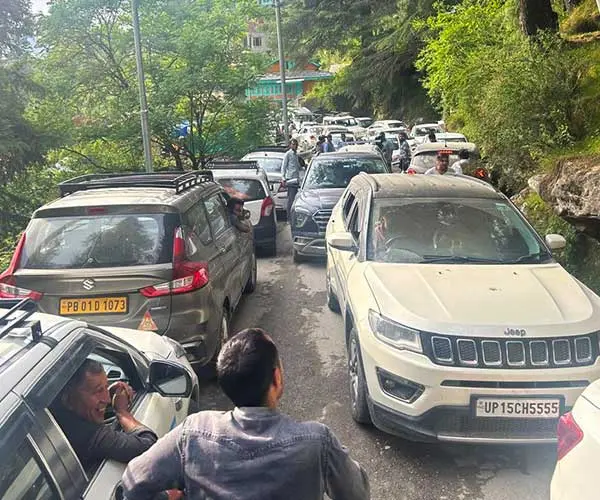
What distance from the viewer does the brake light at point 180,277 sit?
4.65 m

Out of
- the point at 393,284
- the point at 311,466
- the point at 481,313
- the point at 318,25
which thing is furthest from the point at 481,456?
the point at 318,25

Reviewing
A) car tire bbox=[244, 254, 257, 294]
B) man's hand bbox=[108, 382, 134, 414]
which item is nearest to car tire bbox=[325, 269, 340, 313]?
car tire bbox=[244, 254, 257, 294]

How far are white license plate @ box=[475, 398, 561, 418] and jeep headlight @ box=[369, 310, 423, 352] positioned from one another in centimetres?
53

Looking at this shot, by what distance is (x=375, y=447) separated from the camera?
4.27 m

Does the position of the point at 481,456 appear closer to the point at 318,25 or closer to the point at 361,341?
the point at 361,341

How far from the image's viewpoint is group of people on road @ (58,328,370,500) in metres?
1.75

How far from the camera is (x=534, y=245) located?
5102 mm

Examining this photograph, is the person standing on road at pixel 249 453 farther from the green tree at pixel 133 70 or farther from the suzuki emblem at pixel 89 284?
the green tree at pixel 133 70

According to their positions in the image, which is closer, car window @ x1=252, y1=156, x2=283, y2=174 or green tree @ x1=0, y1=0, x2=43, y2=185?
green tree @ x1=0, y1=0, x2=43, y2=185

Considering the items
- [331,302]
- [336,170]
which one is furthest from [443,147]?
[331,302]

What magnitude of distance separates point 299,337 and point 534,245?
2695 millimetres

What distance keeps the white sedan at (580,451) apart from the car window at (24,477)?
6.20 feet

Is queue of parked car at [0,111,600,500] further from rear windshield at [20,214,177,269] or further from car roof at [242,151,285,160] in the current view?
car roof at [242,151,285,160]

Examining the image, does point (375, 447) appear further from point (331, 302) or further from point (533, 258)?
point (331, 302)
